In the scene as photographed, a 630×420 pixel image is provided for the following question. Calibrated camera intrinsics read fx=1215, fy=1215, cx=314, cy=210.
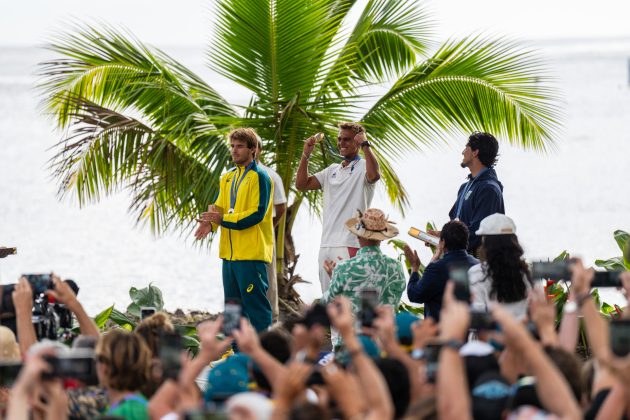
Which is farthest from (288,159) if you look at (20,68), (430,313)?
(20,68)

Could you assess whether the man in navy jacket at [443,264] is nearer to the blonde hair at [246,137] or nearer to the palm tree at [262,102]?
the blonde hair at [246,137]

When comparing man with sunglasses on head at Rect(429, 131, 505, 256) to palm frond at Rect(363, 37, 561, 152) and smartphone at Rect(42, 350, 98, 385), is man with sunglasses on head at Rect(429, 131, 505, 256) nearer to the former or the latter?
palm frond at Rect(363, 37, 561, 152)

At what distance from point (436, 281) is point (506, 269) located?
2.90 ft

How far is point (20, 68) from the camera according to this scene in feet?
295

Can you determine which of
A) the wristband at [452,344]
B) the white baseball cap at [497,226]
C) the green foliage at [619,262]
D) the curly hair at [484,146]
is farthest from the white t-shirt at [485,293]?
the green foliage at [619,262]

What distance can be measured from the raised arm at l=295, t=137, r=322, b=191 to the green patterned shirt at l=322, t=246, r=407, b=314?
1.77m

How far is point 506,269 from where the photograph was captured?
6406 millimetres

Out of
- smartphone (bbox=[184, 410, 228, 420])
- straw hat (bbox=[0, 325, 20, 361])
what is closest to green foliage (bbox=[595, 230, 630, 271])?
straw hat (bbox=[0, 325, 20, 361])

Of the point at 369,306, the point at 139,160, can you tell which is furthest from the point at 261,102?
the point at 369,306

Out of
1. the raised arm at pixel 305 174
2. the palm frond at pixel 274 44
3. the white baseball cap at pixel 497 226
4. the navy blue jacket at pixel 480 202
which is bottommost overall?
the white baseball cap at pixel 497 226

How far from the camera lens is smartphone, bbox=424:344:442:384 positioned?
Answer: 439 centimetres

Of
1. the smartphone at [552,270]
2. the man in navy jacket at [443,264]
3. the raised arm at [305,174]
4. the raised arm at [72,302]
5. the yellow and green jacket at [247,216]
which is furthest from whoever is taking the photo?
the raised arm at [305,174]

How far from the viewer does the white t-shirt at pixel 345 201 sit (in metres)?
8.76

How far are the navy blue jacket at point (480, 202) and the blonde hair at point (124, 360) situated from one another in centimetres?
371
